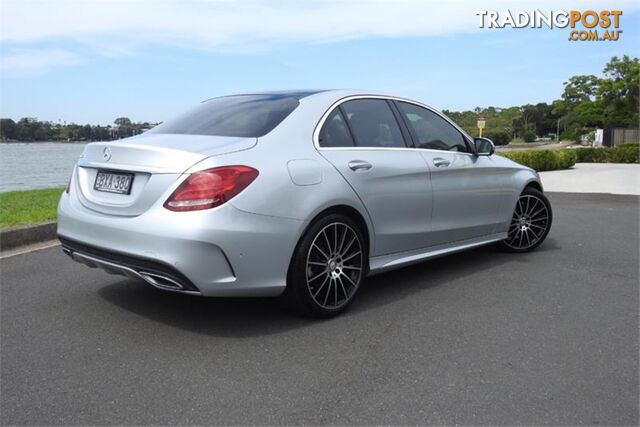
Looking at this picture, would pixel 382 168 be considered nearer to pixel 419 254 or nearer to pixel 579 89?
pixel 419 254

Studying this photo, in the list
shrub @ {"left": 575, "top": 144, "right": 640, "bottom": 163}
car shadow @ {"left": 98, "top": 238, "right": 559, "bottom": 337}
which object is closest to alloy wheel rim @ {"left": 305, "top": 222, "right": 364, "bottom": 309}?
car shadow @ {"left": 98, "top": 238, "right": 559, "bottom": 337}

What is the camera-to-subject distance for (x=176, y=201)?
11.2 ft

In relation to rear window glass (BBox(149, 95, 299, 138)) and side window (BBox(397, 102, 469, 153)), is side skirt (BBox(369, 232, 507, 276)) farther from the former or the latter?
rear window glass (BBox(149, 95, 299, 138))

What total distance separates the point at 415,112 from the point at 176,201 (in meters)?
2.47

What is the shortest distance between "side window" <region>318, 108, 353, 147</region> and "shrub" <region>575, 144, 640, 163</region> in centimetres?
2197

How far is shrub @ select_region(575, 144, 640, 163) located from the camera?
23.2 metres

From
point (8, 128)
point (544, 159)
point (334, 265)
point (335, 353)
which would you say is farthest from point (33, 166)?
point (544, 159)

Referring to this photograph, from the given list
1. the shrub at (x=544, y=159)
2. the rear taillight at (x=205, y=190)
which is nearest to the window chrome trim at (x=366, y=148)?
the rear taillight at (x=205, y=190)

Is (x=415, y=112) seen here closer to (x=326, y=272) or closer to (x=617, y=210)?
(x=326, y=272)

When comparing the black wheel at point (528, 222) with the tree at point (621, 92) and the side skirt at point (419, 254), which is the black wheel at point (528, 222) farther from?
the tree at point (621, 92)

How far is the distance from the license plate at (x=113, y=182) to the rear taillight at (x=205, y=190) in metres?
0.40

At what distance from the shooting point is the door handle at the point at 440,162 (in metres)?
4.88

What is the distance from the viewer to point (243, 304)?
4320mm

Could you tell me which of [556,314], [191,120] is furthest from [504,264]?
[191,120]
